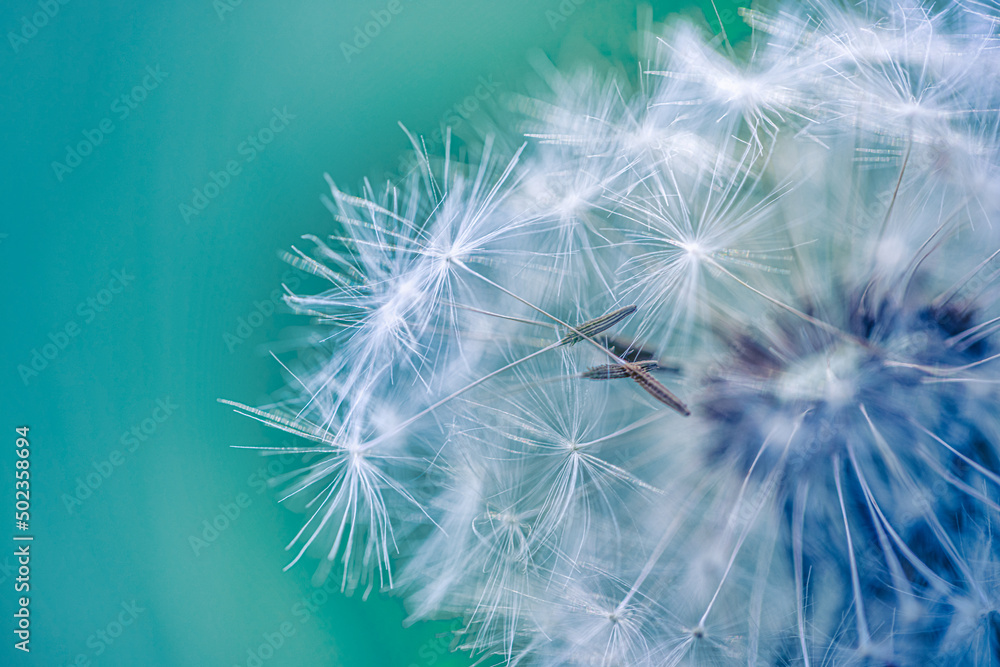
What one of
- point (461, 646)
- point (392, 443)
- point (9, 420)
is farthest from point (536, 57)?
point (9, 420)

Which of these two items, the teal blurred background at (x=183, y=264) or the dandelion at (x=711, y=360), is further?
the teal blurred background at (x=183, y=264)

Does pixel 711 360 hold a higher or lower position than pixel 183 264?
lower

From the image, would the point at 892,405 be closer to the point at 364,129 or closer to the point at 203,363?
the point at 364,129

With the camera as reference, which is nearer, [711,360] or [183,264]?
[711,360]

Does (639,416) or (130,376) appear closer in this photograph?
(639,416)
